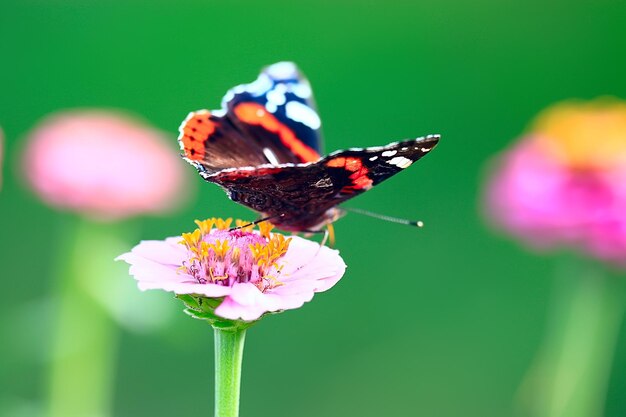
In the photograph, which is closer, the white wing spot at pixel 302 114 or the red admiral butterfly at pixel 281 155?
the red admiral butterfly at pixel 281 155

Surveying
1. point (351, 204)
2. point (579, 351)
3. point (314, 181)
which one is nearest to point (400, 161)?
point (314, 181)

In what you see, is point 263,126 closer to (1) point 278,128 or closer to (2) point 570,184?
(1) point 278,128

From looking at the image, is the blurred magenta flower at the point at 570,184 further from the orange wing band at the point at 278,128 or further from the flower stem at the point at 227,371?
the flower stem at the point at 227,371

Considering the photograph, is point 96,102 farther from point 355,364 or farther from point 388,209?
point 355,364

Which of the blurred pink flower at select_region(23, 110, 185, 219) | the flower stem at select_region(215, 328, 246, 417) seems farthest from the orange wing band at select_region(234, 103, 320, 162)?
the blurred pink flower at select_region(23, 110, 185, 219)

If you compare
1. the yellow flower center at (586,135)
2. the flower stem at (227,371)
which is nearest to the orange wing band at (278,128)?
the flower stem at (227,371)
